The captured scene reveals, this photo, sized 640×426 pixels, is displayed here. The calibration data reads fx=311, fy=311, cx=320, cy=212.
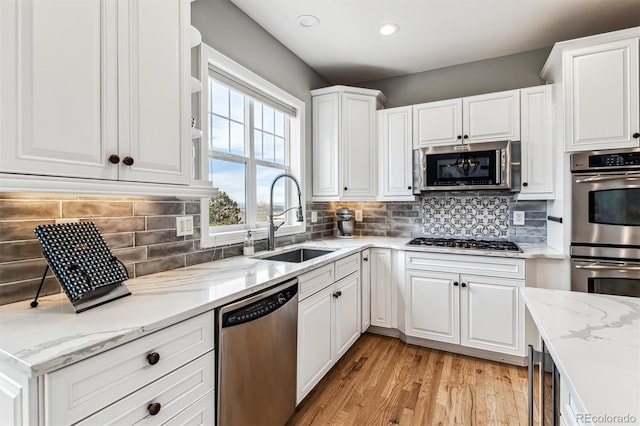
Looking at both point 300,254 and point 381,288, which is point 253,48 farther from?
point 381,288

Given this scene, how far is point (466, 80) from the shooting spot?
10.2ft

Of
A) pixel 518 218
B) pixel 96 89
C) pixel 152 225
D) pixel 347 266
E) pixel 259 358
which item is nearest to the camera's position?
pixel 96 89

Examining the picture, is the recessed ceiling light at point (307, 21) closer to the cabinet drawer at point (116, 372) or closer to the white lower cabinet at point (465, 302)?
the white lower cabinet at point (465, 302)

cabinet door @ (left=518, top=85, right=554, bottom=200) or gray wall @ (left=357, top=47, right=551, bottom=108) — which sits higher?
gray wall @ (left=357, top=47, right=551, bottom=108)

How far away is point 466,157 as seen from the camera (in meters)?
2.76

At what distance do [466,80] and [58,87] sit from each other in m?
3.28

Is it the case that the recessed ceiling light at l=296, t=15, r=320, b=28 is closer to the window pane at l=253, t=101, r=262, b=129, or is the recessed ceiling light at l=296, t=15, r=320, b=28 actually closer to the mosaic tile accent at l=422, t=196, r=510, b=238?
the window pane at l=253, t=101, r=262, b=129

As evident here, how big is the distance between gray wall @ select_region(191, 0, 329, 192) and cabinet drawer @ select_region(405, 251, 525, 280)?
1251mm

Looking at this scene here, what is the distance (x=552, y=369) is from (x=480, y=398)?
3.93 ft

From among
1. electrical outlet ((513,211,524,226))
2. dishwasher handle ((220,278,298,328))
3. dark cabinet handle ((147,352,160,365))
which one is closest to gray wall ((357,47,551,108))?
electrical outlet ((513,211,524,226))

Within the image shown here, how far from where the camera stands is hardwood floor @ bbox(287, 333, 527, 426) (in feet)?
6.04

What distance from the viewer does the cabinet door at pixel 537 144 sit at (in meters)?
2.53

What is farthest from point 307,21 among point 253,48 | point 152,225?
point 152,225

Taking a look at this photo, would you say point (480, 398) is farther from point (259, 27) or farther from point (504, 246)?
point (259, 27)
